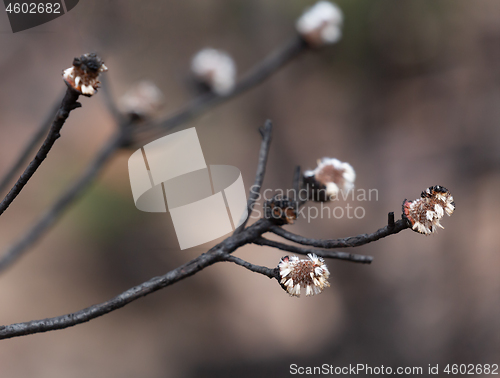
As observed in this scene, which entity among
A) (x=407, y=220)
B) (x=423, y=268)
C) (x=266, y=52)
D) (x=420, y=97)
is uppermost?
(x=266, y=52)

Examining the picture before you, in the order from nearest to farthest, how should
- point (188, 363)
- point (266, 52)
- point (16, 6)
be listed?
1. point (16, 6)
2. point (188, 363)
3. point (266, 52)

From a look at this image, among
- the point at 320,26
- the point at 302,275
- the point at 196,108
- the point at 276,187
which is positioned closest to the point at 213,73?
the point at 196,108

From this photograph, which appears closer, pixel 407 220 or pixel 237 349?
pixel 407 220

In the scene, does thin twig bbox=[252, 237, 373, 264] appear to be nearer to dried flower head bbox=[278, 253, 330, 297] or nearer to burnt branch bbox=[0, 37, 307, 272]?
dried flower head bbox=[278, 253, 330, 297]

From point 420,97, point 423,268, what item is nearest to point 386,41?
point 420,97

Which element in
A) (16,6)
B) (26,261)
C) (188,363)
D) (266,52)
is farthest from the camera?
(266,52)

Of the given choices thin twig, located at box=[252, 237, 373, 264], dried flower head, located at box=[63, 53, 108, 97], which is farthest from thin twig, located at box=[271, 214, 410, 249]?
dried flower head, located at box=[63, 53, 108, 97]

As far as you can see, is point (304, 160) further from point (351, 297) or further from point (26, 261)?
point (26, 261)
